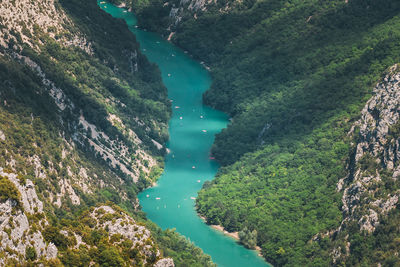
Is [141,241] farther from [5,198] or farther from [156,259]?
[5,198]

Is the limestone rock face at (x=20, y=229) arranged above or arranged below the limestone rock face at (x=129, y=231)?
below

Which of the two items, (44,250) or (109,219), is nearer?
(44,250)

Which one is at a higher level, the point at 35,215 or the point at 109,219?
the point at 109,219

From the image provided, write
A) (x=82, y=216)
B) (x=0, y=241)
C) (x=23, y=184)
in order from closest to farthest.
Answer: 1. (x=0, y=241)
2. (x=23, y=184)
3. (x=82, y=216)

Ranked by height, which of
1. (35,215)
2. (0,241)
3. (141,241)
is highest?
(141,241)

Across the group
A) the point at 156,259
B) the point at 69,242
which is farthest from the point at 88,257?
the point at 156,259

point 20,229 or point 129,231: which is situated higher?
point 129,231

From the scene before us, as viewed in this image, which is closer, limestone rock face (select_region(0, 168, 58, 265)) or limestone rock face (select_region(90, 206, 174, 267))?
limestone rock face (select_region(0, 168, 58, 265))

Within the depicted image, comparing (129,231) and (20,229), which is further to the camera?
(129,231)

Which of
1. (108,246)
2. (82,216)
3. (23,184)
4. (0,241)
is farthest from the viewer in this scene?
(82,216)

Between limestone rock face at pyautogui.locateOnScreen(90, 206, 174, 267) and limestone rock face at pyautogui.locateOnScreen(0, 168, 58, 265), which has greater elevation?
limestone rock face at pyautogui.locateOnScreen(90, 206, 174, 267)

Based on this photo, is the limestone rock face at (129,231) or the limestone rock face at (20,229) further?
the limestone rock face at (129,231)
